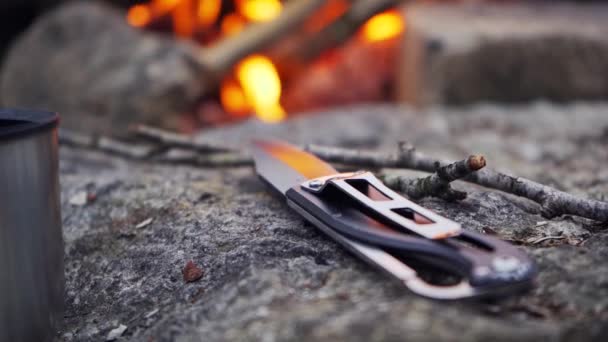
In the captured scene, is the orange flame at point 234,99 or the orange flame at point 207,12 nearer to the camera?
the orange flame at point 234,99

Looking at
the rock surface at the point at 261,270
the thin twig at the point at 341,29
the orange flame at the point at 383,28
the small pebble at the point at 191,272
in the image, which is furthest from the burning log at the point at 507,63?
the small pebble at the point at 191,272

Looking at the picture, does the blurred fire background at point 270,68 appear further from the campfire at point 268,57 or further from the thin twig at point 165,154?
the thin twig at point 165,154

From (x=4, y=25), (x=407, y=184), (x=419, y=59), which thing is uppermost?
(x=4, y=25)

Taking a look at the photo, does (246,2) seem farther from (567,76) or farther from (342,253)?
(342,253)

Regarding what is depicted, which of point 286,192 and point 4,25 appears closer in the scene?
point 286,192

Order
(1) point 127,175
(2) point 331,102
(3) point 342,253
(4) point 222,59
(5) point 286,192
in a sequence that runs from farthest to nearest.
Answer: (2) point 331,102
(4) point 222,59
(1) point 127,175
(5) point 286,192
(3) point 342,253

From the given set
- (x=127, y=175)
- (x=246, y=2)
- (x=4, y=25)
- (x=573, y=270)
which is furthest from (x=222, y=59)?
(x=573, y=270)

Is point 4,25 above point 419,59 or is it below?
above
